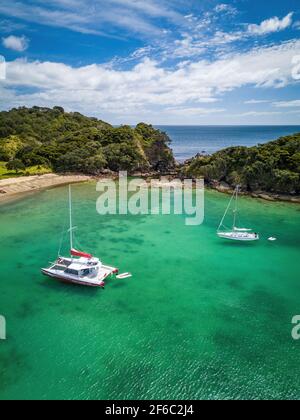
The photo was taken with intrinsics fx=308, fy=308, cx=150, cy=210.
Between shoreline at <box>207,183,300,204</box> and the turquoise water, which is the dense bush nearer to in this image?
shoreline at <box>207,183,300,204</box>

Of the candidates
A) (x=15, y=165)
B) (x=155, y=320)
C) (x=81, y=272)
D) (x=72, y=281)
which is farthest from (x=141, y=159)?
(x=155, y=320)

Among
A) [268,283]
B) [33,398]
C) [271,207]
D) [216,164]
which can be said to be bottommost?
[33,398]

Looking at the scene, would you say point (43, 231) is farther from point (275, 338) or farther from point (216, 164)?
point (216, 164)

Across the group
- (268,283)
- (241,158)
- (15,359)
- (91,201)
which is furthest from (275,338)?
(241,158)

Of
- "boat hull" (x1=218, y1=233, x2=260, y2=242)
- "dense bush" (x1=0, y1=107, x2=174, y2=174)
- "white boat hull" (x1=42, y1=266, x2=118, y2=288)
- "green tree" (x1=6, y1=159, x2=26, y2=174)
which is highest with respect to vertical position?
"dense bush" (x1=0, y1=107, x2=174, y2=174)

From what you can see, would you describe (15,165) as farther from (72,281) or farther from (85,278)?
(85,278)

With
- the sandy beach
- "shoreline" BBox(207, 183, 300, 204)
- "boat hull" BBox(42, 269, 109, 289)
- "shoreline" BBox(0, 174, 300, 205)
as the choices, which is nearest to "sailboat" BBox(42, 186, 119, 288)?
"boat hull" BBox(42, 269, 109, 289)

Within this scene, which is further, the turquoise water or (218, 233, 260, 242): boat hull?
(218, 233, 260, 242): boat hull
